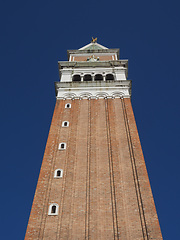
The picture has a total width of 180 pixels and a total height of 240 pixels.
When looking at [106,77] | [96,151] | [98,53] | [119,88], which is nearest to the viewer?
[96,151]

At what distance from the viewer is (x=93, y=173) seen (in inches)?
830

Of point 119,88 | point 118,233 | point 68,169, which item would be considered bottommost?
point 118,233

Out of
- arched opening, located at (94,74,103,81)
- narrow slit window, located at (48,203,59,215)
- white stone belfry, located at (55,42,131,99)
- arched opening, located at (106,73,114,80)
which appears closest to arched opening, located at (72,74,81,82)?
white stone belfry, located at (55,42,131,99)

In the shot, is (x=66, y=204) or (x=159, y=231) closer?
(x=159, y=231)

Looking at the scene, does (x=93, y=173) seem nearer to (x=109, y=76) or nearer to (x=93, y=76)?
(x=93, y=76)

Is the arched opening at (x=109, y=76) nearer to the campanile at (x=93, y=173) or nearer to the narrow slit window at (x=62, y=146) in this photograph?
the campanile at (x=93, y=173)

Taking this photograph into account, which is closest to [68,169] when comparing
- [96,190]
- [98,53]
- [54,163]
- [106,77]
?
[54,163]

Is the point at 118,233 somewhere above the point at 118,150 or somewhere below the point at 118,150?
below

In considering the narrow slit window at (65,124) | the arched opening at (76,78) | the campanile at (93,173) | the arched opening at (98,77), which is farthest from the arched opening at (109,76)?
the narrow slit window at (65,124)

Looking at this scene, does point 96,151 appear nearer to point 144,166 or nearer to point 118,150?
point 118,150

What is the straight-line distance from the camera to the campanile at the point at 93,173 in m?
17.2

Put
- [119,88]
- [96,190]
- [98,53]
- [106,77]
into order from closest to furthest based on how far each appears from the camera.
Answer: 1. [96,190]
2. [119,88]
3. [106,77]
4. [98,53]

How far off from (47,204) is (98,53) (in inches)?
1109

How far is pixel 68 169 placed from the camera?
70.4ft
